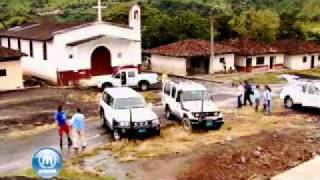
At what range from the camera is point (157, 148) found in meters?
21.9

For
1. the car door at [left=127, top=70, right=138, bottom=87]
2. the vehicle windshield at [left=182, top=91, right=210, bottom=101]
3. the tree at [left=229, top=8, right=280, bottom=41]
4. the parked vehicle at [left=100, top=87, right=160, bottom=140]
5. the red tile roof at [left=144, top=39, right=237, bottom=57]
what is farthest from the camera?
the tree at [left=229, top=8, right=280, bottom=41]

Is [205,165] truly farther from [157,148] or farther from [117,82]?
[117,82]

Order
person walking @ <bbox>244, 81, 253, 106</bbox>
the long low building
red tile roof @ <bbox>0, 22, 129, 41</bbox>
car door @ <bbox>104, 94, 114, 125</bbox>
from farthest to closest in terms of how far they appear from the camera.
→ the long low building, red tile roof @ <bbox>0, 22, 129, 41</bbox>, person walking @ <bbox>244, 81, 253, 106</bbox>, car door @ <bbox>104, 94, 114, 125</bbox>

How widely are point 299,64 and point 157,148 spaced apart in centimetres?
4072

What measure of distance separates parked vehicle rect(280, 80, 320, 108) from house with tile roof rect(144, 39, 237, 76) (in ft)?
65.6

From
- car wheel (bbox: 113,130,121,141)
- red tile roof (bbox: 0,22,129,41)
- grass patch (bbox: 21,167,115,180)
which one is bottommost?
grass patch (bbox: 21,167,115,180)

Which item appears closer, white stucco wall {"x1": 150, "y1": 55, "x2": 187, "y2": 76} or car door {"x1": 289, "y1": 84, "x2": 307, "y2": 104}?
car door {"x1": 289, "y1": 84, "x2": 307, "y2": 104}

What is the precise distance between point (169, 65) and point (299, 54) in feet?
47.9

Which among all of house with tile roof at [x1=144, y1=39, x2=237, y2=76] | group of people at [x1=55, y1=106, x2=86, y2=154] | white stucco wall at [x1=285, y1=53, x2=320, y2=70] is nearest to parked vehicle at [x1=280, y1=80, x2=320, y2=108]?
group of people at [x1=55, y1=106, x2=86, y2=154]

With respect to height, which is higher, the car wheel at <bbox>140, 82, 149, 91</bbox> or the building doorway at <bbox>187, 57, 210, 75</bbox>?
the building doorway at <bbox>187, 57, 210, 75</bbox>

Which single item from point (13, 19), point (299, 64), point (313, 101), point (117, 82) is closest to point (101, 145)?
point (313, 101)

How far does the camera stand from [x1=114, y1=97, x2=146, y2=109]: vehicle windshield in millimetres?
24156

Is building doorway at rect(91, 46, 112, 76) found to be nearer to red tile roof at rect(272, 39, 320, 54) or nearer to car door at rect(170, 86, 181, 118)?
car door at rect(170, 86, 181, 118)

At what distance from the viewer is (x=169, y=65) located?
5319 cm
